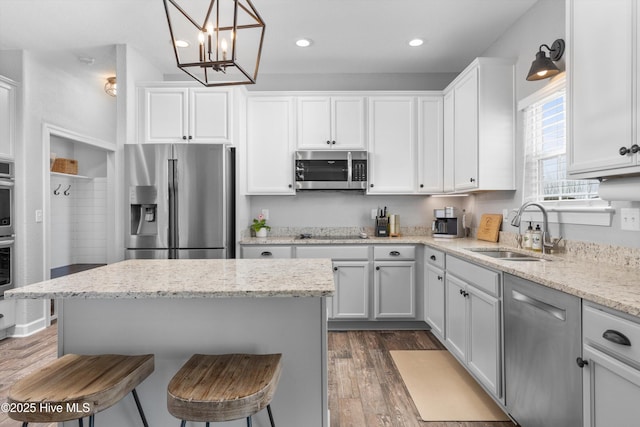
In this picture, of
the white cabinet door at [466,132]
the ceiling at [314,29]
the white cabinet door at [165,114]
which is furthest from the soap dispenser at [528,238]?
the white cabinet door at [165,114]

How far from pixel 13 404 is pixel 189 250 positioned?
2.27 metres

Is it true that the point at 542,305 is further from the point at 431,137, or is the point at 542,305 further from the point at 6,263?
the point at 6,263

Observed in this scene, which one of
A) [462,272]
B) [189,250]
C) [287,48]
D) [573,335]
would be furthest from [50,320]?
[573,335]

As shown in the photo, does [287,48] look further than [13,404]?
Yes

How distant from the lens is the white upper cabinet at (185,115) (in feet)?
11.9

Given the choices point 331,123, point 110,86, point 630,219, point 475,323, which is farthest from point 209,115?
point 630,219

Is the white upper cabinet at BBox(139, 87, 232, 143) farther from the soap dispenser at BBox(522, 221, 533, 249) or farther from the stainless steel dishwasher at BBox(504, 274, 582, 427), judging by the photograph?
the stainless steel dishwasher at BBox(504, 274, 582, 427)

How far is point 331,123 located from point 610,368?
125 inches

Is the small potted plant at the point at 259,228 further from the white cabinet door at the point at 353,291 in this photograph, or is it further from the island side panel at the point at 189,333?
the island side panel at the point at 189,333

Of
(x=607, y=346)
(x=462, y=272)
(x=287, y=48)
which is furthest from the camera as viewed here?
(x=287, y=48)

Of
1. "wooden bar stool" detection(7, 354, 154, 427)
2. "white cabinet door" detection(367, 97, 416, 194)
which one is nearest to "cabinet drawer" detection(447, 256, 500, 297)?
"white cabinet door" detection(367, 97, 416, 194)

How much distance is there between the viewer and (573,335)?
1.46 meters

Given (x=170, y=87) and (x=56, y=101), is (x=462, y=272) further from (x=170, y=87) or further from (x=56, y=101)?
(x=56, y=101)

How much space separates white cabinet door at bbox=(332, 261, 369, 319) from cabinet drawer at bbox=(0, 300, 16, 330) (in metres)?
3.05
